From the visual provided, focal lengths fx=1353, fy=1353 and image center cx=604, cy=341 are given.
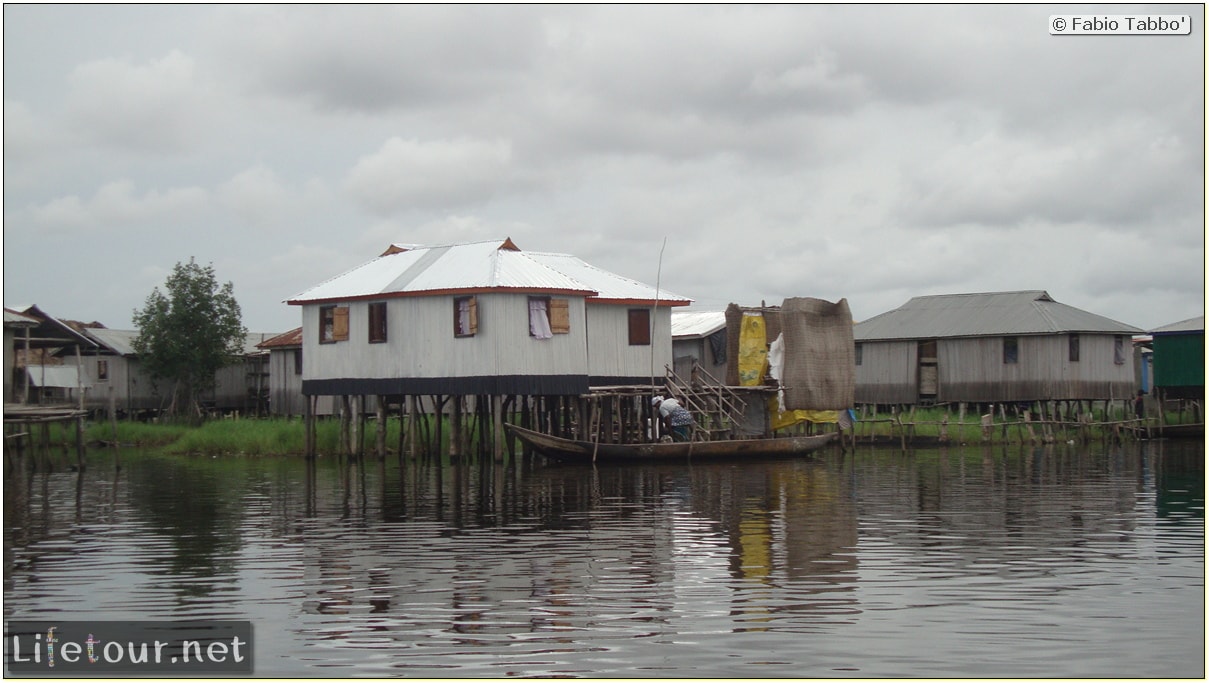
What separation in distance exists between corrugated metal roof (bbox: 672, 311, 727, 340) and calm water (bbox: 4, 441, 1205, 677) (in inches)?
766

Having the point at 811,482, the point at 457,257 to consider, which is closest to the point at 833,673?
the point at 811,482

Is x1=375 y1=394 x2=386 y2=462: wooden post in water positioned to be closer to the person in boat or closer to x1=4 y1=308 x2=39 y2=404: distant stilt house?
the person in boat

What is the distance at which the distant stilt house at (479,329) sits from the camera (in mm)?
38188

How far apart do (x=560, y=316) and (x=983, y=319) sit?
1967 cm

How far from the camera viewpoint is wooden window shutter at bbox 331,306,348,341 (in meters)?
41.4

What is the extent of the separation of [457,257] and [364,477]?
988cm

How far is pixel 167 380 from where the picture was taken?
200ft

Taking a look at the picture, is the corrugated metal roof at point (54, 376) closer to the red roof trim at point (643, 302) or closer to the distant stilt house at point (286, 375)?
the distant stilt house at point (286, 375)

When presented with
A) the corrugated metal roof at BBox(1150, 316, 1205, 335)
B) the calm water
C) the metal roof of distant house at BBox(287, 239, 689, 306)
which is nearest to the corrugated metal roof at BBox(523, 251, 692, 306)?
the metal roof of distant house at BBox(287, 239, 689, 306)

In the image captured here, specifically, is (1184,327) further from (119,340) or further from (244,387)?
(119,340)

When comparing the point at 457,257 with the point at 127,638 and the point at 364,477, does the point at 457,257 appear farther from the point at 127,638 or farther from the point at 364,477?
the point at 127,638

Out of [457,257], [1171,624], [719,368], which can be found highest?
[457,257]
